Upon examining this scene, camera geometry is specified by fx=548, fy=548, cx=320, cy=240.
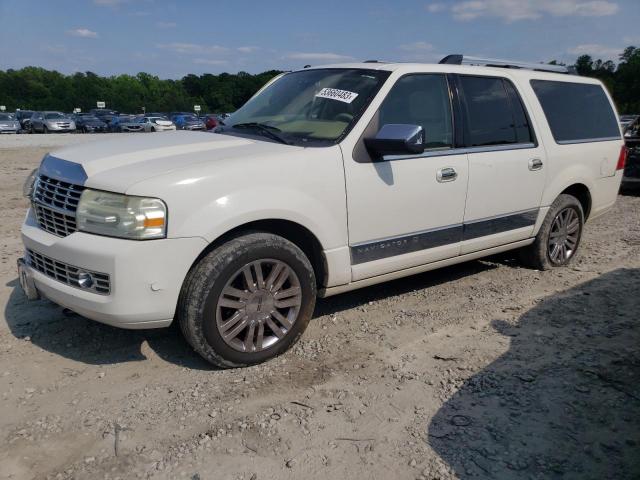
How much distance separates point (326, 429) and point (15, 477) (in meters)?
1.45

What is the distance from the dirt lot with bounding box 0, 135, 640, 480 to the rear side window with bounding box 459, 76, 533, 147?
1385 mm

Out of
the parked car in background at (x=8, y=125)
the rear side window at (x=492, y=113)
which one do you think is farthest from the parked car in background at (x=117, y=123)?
the rear side window at (x=492, y=113)

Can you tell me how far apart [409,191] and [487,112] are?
1222 millimetres

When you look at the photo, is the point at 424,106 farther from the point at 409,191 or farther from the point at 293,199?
the point at 293,199

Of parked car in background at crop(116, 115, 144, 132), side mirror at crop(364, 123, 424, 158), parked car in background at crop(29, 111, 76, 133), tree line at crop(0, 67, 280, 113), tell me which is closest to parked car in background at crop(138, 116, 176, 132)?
parked car in background at crop(116, 115, 144, 132)

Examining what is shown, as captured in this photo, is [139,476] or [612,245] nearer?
[139,476]

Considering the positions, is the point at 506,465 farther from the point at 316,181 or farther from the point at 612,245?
the point at 612,245

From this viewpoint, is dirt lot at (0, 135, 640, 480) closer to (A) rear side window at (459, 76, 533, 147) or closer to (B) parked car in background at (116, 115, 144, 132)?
(A) rear side window at (459, 76, 533, 147)

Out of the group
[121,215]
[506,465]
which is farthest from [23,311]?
[506,465]

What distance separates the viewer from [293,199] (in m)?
3.38

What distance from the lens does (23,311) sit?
419 centimetres

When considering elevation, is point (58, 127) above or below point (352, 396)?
above

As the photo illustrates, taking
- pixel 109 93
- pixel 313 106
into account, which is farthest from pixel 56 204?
pixel 109 93

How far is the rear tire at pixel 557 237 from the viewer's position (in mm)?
5273
